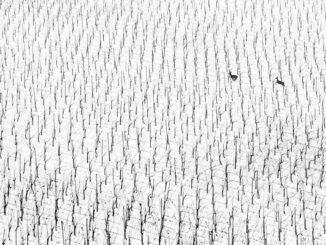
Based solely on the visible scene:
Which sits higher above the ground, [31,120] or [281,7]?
[281,7]

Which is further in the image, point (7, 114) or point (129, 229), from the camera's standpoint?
point (7, 114)

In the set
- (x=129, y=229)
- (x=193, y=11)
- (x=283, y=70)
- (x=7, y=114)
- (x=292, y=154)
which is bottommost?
(x=129, y=229)

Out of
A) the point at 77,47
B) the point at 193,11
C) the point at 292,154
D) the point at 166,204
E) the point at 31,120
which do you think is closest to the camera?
the point at 166,204

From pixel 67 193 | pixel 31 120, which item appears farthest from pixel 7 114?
pixel 67 193

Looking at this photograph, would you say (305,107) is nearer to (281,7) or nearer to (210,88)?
(210,88)

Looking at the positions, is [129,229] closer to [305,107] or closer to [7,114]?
[7,114]

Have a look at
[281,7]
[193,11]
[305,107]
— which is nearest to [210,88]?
[305,107]

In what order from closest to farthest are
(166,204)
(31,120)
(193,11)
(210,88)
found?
(166,204)
(31,120)
(210,88)
(193,11)
